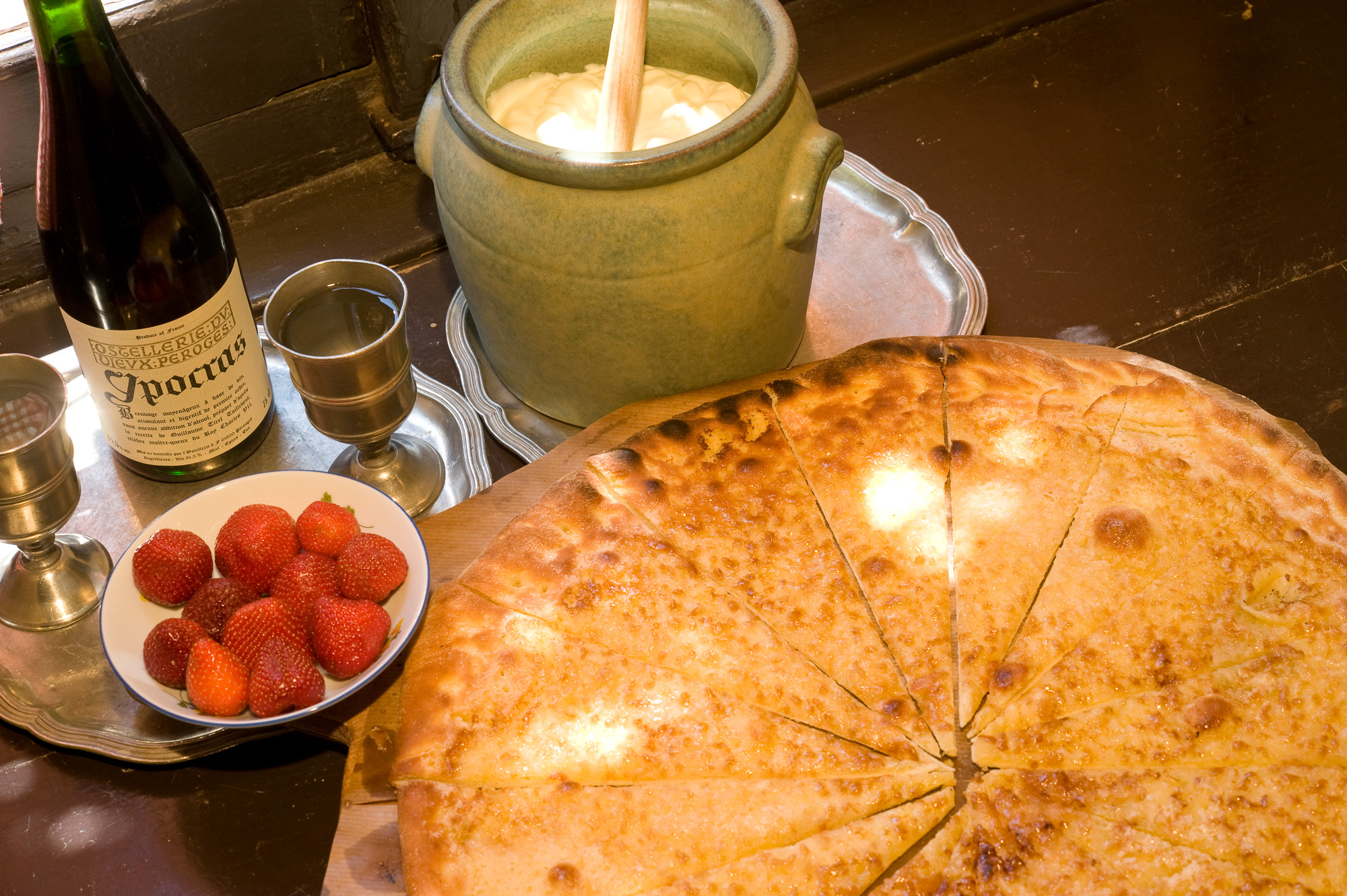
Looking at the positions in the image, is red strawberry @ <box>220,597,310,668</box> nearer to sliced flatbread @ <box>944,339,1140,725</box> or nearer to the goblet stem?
the goblet stem

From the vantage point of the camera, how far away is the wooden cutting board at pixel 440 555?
126cm

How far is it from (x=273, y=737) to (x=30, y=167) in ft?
3.72

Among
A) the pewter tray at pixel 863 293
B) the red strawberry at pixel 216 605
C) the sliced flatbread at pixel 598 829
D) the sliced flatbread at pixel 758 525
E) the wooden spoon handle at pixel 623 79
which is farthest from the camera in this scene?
the pewter tray at pixel 863 293

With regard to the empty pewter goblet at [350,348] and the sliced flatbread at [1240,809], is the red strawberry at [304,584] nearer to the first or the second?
the empty pewter goblet at [350,348]

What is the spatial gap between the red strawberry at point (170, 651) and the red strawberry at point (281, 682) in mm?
83

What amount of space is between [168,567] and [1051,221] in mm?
1607

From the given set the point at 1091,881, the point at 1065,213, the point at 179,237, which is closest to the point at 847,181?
the point at 1065,213

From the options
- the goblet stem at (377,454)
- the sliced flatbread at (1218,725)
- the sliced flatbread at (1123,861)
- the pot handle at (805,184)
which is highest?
the pot handle at (805,184)

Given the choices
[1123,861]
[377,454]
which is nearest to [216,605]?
[377,454]

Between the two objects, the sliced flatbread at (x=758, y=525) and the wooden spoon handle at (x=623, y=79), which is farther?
the wooden spoon handle at (x=623, y=79)

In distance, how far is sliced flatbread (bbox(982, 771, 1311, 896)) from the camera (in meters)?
1.23

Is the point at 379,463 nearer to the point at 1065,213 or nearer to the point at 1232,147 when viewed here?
the point at 1065,213

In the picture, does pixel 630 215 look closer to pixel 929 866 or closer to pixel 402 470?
pixel 402 470

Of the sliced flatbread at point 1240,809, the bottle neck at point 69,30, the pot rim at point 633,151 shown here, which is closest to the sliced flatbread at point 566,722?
the sliced flatbread at point 1240,809
